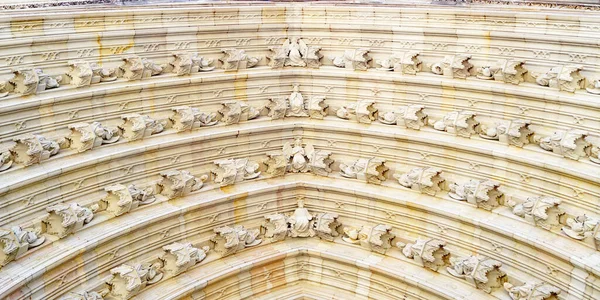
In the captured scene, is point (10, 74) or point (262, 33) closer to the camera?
point (10, 74)

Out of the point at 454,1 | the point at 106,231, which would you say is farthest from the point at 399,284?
the point at 454,1

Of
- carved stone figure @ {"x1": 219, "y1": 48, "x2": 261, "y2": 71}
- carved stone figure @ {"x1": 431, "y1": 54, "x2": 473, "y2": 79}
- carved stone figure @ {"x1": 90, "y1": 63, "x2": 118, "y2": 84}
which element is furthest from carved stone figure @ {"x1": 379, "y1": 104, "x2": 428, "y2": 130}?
carved stone figure @ {"x1": 90, "y1": 63, "x2": 118, "y2": 84}

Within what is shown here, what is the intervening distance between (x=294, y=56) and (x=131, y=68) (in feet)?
14.8

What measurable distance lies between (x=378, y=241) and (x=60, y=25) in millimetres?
8538

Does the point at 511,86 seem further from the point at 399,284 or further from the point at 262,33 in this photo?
the point at 262,33

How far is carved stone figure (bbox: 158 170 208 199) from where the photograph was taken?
20594mm

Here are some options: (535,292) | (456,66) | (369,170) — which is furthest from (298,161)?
(535,292)

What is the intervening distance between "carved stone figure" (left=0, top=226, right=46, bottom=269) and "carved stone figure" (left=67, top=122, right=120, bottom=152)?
2.29m

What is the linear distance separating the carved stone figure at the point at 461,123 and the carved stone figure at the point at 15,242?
9.24m

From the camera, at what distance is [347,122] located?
73.6ft

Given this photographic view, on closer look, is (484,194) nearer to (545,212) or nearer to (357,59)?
(545,212)

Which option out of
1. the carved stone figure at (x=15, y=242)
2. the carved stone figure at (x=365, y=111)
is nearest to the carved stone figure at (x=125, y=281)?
the carved stone figure at (x=15, y=242)

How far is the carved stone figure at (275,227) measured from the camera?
2170 centimetres

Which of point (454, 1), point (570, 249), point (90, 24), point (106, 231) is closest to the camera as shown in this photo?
point (570, 249)
